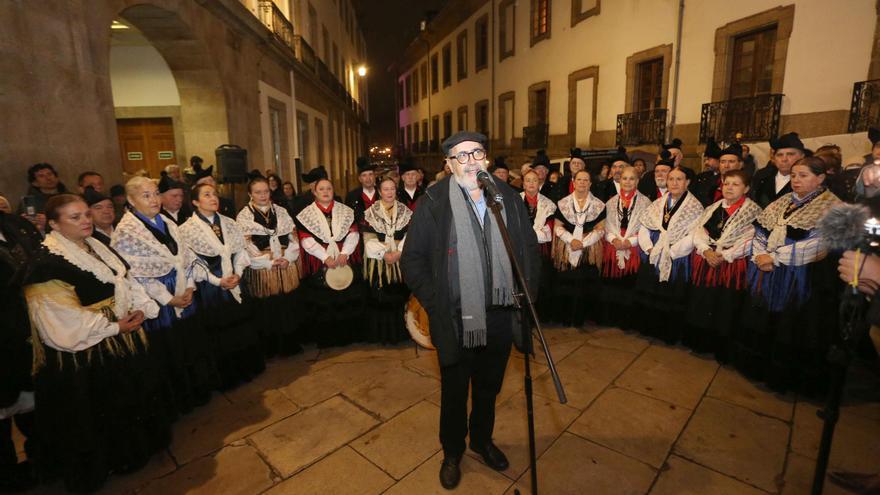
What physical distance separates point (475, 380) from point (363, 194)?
3.03 metres

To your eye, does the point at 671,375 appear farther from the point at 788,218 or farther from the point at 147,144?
the point at 147,144

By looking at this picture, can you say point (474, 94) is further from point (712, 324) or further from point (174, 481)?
point (174, 481)

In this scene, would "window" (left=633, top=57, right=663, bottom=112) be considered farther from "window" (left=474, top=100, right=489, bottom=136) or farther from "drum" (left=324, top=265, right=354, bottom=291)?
"drum" (left=324, top=265, right=354, bottom=291)

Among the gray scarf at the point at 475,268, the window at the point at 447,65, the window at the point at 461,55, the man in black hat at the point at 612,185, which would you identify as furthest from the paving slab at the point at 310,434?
the window at the point at 447,65

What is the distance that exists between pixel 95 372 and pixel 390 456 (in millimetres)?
2081

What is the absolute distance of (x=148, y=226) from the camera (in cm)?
334

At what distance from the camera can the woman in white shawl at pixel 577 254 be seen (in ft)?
17.0

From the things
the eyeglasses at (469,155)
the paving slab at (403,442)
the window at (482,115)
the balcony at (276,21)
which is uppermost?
the balcony at (276,21)

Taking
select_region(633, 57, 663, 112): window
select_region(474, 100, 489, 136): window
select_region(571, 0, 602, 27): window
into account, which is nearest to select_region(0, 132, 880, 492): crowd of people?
select_region(633, 57, 663, 112): window

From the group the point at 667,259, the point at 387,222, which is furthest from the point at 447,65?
the point at 667,259

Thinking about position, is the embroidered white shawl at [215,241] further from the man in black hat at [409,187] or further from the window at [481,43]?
the window at [481,43]

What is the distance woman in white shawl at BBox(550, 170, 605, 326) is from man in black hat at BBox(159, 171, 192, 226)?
4112mm

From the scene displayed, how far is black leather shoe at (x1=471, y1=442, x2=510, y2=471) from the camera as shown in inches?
117

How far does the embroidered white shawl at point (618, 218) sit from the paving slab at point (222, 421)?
4026 millimetres
